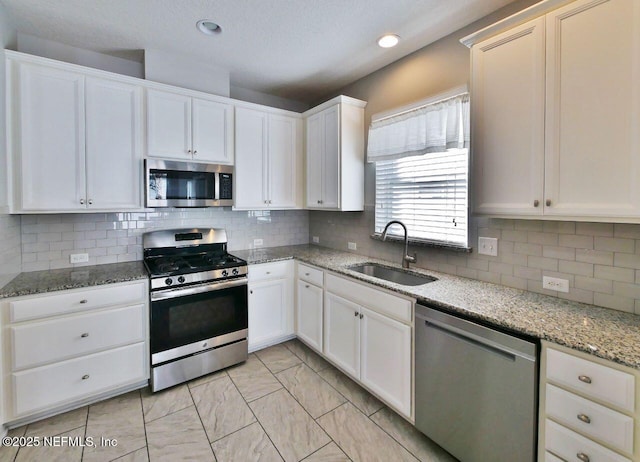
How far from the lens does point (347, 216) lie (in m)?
3.30

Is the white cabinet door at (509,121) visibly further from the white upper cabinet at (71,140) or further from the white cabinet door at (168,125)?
the white upper cabinet at (71,140)

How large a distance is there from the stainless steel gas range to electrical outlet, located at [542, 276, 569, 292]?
7.34 feet

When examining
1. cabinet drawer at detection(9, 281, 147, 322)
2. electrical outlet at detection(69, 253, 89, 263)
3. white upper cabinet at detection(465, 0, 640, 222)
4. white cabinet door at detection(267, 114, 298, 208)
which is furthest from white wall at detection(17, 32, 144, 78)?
white upper cabinet at detection(465, 0, 640, 222)

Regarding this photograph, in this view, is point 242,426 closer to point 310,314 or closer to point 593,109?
point 310,314

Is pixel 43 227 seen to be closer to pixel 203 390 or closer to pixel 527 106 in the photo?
pixel 203 390

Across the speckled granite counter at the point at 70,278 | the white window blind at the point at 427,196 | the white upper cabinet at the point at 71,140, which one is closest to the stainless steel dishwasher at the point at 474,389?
the white window blind at the point at 427,196

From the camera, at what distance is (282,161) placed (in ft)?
10.9

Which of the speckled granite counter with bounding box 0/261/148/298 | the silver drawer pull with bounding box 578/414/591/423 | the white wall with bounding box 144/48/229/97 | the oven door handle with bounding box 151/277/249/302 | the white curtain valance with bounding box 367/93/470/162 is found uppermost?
the white wall with bounding box 144/48/229/97

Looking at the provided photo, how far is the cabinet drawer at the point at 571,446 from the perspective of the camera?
1152 mm

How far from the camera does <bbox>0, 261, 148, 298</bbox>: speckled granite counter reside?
1.97m

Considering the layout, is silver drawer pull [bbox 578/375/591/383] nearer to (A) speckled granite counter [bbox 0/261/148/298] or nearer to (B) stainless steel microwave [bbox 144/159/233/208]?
(A) speckled granite counter [bbox 0/261/148/298]

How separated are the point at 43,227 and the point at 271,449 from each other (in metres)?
2.42

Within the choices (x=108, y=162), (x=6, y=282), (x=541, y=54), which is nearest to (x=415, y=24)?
(x=541, y=54)

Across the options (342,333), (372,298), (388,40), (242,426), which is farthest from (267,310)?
(388,40)
